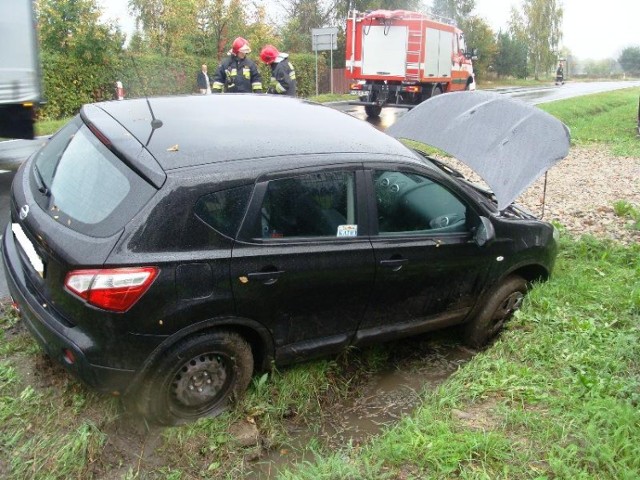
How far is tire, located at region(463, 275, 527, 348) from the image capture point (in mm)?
4672

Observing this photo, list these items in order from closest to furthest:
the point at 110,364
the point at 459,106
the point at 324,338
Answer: the point at 110,364
the point at 324,338
the point at 459,106

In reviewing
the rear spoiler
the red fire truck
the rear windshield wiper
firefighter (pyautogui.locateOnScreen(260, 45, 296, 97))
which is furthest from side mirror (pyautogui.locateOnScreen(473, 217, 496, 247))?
the red fire truck

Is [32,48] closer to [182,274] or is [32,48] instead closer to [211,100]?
[211,100]

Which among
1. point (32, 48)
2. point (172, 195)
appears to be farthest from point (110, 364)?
point (32, 48)

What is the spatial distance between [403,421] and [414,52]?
17.7 metres

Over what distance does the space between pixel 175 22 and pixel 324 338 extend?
2377 cm

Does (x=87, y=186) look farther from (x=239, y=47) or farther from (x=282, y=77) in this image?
(x=282, y=77)

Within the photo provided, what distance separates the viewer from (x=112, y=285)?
2.99 metres

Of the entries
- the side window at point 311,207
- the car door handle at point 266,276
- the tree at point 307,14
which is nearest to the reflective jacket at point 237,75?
the side window at point 311,207

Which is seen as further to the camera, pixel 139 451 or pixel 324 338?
pixel 324 338

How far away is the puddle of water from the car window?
1.29 metres

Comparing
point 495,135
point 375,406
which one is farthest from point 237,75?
point 375,406

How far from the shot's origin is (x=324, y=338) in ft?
12.5

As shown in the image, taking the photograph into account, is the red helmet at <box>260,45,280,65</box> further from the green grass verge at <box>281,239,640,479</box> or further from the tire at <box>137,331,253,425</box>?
the tire at <box>137,331,253,425</box>
